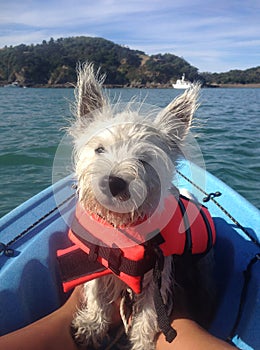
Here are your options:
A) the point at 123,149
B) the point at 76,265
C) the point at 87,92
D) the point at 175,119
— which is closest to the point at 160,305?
the point at 76,265

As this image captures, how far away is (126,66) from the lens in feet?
176

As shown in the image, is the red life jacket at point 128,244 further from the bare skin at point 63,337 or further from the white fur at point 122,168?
the bare skin at point 63,337

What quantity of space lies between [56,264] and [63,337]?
587 mm

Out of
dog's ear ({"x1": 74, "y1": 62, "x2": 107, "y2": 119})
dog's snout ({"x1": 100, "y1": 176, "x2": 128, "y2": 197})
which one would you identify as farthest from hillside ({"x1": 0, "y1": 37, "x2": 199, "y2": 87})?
dog's snout ({"x1": 100, "y1": 176, "x2": 128, "y2": 197})

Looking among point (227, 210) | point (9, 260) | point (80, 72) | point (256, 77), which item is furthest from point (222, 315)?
point (256, 77)

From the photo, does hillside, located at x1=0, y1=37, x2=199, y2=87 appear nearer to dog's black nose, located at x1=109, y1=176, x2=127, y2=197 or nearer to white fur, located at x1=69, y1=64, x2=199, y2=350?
white fur, located at x1=69, y1=64, x2=199, y2=350

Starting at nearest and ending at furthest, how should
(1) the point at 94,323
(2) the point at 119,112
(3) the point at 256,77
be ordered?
(2) the point at 119,112 < (1) the point at 94,323 < (3) the point at 256,77

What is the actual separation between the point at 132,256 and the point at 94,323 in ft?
2.14

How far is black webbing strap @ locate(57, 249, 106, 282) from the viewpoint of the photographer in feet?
7.80

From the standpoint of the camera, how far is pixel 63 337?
226cm

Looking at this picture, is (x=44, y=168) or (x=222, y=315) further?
(x=44, y=168)

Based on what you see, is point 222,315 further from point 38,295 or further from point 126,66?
point 126,66

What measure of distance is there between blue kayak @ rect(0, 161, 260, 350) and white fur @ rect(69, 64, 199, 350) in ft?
1.03

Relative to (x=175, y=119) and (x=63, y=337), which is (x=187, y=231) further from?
(x=63, y=337)
